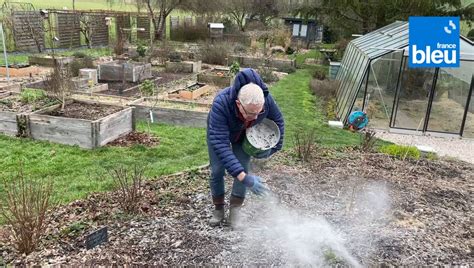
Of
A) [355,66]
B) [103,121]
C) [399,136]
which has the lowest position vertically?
[399,136]

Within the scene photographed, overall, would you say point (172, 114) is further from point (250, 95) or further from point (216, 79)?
point (250, 95)

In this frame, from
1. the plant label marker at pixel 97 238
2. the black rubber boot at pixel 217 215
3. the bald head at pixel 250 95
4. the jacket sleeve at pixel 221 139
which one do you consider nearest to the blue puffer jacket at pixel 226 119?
the jacket sleeve at pixel 221 139

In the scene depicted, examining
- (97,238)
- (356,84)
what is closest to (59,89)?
(97,238)

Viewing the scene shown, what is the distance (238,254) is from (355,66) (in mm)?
6944

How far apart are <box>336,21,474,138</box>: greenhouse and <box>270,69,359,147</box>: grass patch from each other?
71 centimetres

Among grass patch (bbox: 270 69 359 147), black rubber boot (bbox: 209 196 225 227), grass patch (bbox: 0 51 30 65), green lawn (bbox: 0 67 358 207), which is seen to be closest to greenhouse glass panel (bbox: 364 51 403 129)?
grass patch (bbox: 270 69 359 147)

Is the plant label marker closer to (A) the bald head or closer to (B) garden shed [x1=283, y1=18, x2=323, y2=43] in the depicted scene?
(A) the bald head

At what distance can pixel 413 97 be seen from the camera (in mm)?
7945

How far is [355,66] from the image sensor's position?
9109mm

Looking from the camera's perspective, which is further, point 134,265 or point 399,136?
point 399,136

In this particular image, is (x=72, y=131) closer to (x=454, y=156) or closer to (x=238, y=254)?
(x=238, y=254)

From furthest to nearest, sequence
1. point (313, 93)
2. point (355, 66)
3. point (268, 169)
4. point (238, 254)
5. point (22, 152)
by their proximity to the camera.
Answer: point (313, 93) → point (355, 66) → point (22, 152) → point (268, 169) → point (238, 254)

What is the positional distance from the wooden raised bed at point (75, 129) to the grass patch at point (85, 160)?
0.11m

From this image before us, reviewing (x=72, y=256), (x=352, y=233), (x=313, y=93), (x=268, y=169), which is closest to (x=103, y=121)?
(x=268, y=169)
